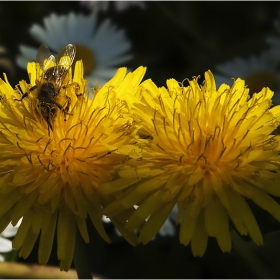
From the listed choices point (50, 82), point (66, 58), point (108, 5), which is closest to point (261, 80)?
point (108, 5)

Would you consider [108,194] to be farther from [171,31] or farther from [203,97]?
[171,31]

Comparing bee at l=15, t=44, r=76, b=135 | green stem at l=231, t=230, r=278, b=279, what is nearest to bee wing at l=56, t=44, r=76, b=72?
bee at l=15, t=44, r=76, b=135

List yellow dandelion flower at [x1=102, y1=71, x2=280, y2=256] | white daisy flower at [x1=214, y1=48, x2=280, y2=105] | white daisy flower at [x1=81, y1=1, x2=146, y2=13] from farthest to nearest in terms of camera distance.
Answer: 1. white daisy flower at [x1=81, y1=1, x2=146, y2=13]
2. white daisy flower at [x1=214, y1=48, x2=280, y2=105]
3. yellow dandelion flower at [x1=102, y1=71, x2=280, y2=256]

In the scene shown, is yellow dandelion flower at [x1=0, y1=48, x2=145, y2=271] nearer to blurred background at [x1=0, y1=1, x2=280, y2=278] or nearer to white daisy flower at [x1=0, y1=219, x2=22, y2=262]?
white daisy flower at [x1=0, y1=219, x2=22, y2=262]

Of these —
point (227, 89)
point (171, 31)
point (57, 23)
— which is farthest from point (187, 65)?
point (227, 89)

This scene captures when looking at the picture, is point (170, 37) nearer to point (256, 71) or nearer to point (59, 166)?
point (256, 71)

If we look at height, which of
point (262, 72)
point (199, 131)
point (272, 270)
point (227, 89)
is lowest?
point (272, 270)
